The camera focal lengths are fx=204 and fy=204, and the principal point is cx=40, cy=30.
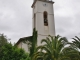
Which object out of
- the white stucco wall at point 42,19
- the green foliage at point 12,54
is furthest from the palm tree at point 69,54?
the white stucco wall at point 42,19

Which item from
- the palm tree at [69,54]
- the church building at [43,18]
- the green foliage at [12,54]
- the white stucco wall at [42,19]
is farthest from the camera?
the church building at [43,18]

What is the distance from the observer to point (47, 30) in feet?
112

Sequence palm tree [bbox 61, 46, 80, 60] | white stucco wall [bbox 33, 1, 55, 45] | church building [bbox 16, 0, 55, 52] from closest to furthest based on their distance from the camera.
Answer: palm tree [bbox 61, 46, 80, 60] → white stucco wall [bbox 33, 1, 55, 45] → church building [bbox 16, 0, 55, 52]

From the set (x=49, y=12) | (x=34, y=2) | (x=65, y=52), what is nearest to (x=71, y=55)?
(x=65, y=52)

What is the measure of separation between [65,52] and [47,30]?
527 inches

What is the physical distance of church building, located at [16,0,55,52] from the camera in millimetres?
33656

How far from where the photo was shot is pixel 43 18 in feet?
114

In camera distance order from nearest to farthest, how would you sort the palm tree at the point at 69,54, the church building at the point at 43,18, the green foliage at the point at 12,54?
1. the green foliage at the point at 12,54
2. the palm tree at the point at 69,54
3. the church building at the point at 43,18

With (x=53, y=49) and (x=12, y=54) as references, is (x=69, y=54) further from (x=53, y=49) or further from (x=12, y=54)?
(x=12, y=54)

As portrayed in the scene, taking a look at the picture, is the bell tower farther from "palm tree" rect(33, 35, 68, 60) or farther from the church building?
"palm tree" rect(33, 35, 68, 60)

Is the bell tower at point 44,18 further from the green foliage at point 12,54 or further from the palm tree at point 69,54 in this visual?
the green foliage at point 12,54

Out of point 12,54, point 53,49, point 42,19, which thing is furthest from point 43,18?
point 12,54

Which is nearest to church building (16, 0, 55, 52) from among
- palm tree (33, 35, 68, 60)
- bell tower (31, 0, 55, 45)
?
bell tower (31, 0, 55, 45)

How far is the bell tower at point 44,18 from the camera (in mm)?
33719
